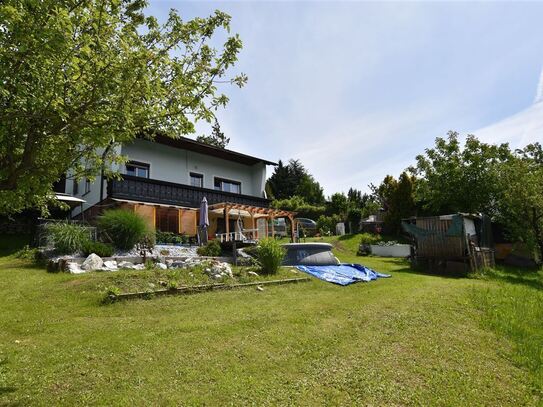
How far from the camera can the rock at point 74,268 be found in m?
11.2

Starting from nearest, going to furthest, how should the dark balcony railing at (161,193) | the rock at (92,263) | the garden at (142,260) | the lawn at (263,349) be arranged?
the lawn at (263,349) → the garden at (142,260) → the rock at (92,263) → the dark balcony railing at (161,193)

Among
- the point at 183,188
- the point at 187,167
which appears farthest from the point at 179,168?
the point at 183,188

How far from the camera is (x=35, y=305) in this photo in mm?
7879

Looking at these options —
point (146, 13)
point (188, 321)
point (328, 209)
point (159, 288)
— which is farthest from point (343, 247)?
point (146, 13)

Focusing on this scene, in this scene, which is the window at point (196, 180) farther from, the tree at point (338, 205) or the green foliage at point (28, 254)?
the tree at point (338, 205)

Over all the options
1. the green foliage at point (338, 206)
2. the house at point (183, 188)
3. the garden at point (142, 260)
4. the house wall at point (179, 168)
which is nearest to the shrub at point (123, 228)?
the garden at point (142, 260)

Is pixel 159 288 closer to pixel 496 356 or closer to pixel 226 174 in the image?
pixel 496 356

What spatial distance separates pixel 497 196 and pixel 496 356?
1899cm

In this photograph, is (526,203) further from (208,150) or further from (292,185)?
(292,185)

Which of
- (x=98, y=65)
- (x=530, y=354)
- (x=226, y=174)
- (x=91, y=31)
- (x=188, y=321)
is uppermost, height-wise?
(x=226, y=174)

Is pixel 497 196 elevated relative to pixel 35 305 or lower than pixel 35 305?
elevated

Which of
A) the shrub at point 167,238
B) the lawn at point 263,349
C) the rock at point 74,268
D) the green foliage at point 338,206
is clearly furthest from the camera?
the green foliage at point 338,206

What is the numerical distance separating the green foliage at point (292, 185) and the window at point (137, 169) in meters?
30.7

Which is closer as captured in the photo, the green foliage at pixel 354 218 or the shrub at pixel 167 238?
the shrub at pixel 167 238
